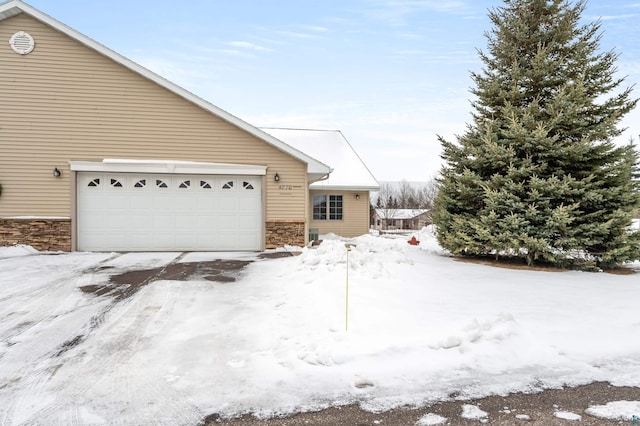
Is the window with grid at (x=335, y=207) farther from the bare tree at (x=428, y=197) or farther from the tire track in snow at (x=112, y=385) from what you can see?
the bare tree at (x=428, y=197)

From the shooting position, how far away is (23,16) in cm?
→ 1010

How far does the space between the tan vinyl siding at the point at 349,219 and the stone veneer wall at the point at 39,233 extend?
10.1 meters

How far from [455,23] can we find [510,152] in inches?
233

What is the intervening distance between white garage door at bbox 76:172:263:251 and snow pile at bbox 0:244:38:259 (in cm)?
116

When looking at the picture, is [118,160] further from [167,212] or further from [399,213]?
[399,213]

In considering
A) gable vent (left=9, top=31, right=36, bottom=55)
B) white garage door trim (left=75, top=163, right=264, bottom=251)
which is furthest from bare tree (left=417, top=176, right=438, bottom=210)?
gable vent (left=9, top=31, right=36, bottom=55)

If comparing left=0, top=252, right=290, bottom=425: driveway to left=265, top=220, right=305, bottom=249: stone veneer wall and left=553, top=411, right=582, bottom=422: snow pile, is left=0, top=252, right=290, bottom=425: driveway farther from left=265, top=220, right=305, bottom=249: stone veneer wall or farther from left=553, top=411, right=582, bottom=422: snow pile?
left=265, top=220, right=305, bottom=249: stone veneer wall

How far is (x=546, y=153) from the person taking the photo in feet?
26.5

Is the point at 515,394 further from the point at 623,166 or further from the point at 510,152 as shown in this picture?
the point at 623,166

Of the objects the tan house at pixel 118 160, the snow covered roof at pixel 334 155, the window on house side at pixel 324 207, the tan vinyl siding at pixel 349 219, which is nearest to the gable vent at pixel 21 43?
the tan house at pixel 118 160

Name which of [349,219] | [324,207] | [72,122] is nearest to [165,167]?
[72,122]

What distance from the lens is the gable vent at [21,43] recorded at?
1005 cm

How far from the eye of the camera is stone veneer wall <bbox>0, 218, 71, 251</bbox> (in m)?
10.0

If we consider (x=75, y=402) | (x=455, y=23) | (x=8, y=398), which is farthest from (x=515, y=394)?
(x=455, y=23)
